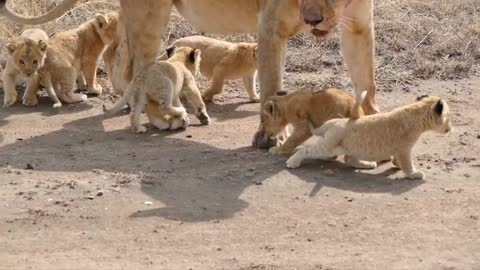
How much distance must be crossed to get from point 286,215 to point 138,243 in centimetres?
102

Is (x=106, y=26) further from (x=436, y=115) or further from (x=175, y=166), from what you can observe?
(x=436, y=115)

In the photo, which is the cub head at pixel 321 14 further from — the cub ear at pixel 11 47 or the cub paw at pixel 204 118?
the cub ear at pixel 11 47

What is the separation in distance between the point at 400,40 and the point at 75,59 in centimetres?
358

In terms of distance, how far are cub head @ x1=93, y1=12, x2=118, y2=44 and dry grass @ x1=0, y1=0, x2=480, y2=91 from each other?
1.31 metres

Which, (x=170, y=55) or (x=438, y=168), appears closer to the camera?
(x=438, y=168)

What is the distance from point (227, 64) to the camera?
31.6ft

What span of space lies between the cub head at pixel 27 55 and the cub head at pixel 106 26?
0.74 meters

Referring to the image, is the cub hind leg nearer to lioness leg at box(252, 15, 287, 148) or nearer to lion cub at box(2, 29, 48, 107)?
lion cub at box(2, 29, 48, 107)

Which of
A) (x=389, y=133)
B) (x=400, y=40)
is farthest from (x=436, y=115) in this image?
(x=400, y=40)

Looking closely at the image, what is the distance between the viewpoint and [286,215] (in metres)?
6.53

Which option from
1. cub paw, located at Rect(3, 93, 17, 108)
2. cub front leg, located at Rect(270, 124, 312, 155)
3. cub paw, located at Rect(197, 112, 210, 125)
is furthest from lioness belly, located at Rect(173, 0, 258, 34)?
cub paw, located at Rect(3, 93, 17, 108)

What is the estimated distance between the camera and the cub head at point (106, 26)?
9.92 metres

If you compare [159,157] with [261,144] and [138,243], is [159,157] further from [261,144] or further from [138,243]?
[138,243]

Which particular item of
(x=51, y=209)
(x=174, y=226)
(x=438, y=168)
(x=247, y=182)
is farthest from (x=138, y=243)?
(x=438, y=168)
